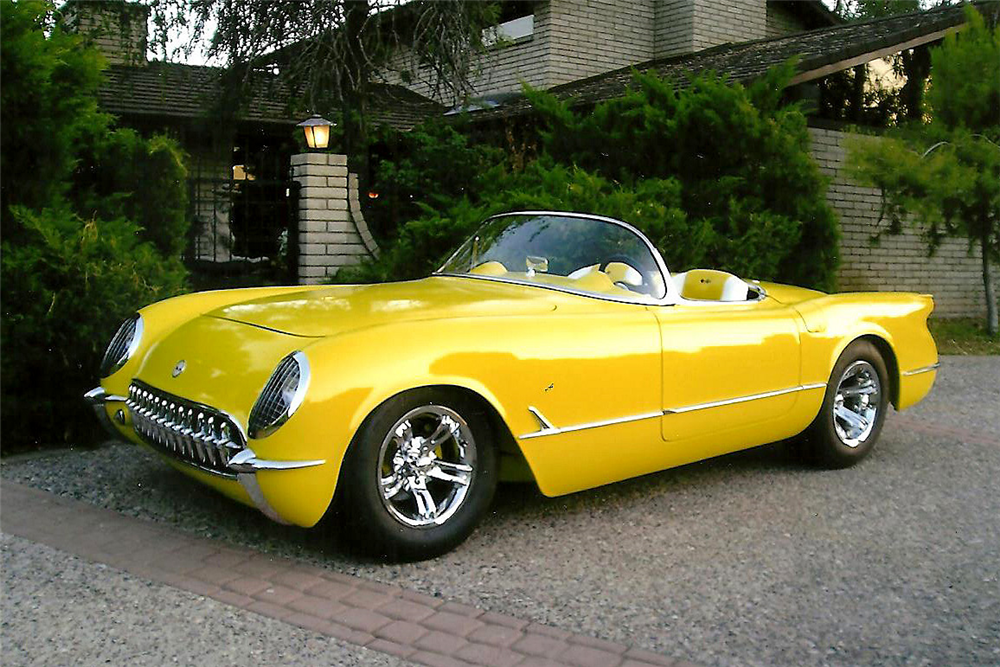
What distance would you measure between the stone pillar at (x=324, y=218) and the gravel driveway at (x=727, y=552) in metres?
4.42

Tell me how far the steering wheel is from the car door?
147mm

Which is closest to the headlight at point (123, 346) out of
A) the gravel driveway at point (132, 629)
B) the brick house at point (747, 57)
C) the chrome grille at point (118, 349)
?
the chrome grille at point (118, 349)

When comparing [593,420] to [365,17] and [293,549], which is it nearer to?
[293,549]

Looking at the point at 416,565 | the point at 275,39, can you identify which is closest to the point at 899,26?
the point at 275,39

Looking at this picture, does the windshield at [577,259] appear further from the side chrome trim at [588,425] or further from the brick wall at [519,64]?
the brick wall at [519,64]

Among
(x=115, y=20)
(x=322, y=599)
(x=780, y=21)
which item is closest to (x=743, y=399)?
(x=322, y=599)

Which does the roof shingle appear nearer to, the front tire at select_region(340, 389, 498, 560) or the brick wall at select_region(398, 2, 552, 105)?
the brick wall at select_region(398, 2, 552, 105)

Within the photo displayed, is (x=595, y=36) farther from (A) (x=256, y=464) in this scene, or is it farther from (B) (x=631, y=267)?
(A) (x=256, y=464)

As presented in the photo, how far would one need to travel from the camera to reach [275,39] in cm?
1292

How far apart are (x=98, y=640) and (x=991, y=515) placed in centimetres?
395

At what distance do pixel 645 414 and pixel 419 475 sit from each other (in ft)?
3.72

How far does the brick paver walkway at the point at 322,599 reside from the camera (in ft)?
9.96

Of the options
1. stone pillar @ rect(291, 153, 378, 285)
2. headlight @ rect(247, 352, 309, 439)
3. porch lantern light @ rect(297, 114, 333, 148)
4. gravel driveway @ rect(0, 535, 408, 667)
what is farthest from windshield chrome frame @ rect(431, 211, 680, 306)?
porch lantern light @ rect(297, 114, 333, 148)

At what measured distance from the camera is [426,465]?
3818 mm
